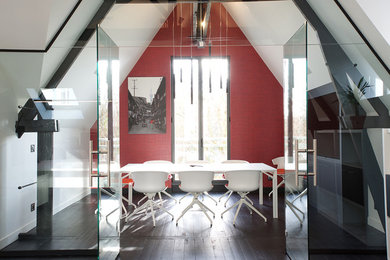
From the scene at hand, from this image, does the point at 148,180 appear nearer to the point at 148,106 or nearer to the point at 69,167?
the point at 69,167

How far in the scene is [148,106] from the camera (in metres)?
6.55

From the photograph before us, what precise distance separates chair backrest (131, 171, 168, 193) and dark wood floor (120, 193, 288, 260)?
1.75 feet

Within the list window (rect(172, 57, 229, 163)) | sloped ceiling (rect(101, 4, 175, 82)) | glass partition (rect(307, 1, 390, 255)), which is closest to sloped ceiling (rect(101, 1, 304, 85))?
sloped ceiling (rect(101, 4, 175, 82))

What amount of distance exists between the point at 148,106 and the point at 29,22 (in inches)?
145

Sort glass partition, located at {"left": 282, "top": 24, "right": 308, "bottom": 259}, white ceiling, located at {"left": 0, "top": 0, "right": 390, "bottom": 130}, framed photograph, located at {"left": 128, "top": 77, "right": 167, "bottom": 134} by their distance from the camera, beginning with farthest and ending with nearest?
1. framed photograph, located at {"left": 128, "top": 77, "right": 167, "bottom": 134}
2. white ceiling, located at {"left": 0, "top": 0, "right": 390, "bottom": 130}
3. glass partition, located at {"left": 282, "top": 24, "right": 308, "bottom": 259}

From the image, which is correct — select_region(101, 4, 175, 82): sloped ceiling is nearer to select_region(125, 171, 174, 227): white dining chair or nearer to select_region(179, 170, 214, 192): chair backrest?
select_region(125, 171, 174, 227): white dining chair

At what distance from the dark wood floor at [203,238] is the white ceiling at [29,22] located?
8.54ft

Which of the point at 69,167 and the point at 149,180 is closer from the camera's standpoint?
the point at 69,167

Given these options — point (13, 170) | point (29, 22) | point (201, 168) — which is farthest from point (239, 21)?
point (13, 170)

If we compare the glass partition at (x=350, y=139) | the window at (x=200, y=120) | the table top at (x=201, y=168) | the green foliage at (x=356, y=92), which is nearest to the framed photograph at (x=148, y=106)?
the window at (x=200, y=120)

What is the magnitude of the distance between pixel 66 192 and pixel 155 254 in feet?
4.08

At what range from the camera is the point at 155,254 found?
3.14 m

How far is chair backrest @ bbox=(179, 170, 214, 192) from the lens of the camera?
13.9 ft

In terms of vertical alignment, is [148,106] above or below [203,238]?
above
